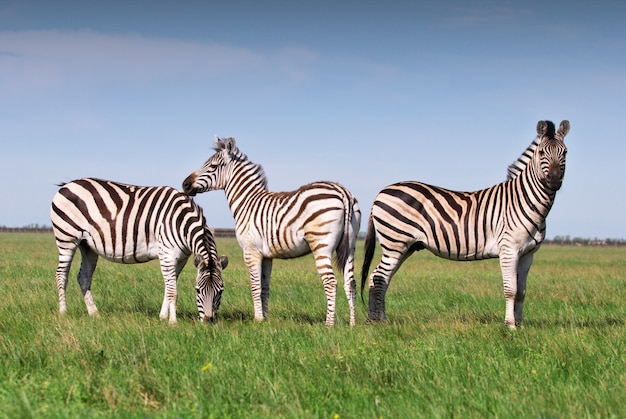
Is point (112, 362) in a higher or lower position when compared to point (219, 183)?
lower

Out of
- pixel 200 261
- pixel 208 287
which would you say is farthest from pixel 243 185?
pixel 208 287

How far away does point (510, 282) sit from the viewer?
9836 mm

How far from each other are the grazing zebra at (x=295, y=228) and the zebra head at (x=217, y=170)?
11cm

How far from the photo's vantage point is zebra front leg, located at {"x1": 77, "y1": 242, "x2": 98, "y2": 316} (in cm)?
1107

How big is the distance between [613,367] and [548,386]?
121 cm

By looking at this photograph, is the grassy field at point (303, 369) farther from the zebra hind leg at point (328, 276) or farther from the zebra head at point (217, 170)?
the zebra head at point (217, 170)

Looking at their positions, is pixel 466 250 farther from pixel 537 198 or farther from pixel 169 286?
pixel 169 286

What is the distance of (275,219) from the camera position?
10.3m

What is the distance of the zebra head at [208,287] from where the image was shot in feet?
32.1

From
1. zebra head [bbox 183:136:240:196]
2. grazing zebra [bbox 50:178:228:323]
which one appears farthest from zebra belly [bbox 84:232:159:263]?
zebra head [bbox 183:136:240:196]

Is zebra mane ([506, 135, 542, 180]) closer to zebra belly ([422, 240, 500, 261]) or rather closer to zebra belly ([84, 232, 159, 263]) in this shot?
zebra belly ([422, 240, 500, 261])

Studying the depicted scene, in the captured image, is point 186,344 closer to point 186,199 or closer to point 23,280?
point 186,199

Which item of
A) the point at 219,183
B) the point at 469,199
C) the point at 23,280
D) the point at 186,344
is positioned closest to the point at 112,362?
the point at 186,344

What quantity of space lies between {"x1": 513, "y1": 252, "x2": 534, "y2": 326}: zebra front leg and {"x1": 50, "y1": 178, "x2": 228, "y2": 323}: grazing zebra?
15.8 ft
